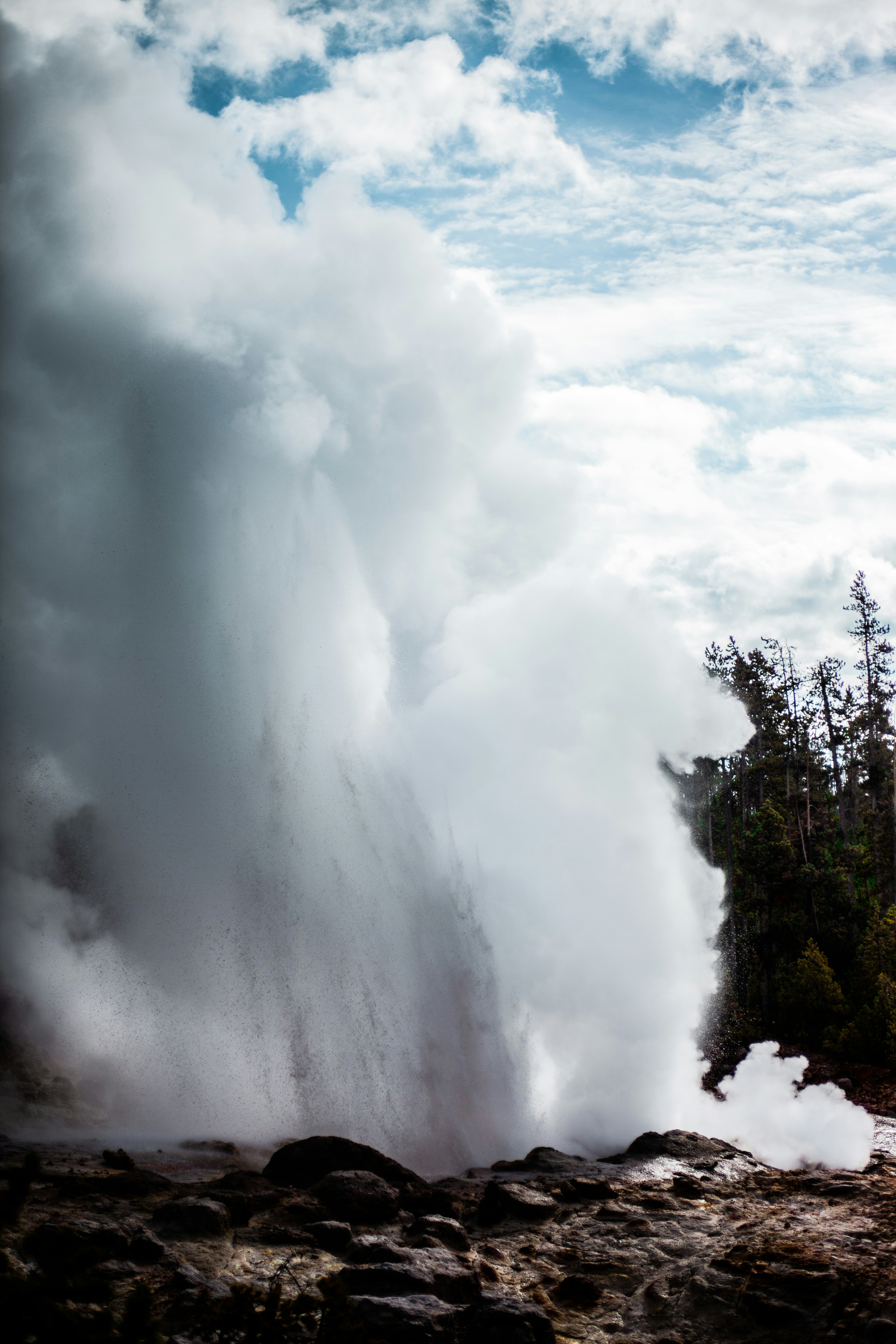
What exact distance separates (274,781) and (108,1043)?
24.4ft

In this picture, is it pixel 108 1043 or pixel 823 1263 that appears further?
pixel 108 1043

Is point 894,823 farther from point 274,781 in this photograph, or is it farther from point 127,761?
point 127,761

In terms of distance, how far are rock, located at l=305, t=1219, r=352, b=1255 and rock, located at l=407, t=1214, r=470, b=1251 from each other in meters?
0.93

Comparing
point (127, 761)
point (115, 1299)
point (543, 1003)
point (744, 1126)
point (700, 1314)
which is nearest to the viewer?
point (115, 1299)

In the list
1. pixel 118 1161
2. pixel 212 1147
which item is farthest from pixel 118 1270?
pixel 212 1147

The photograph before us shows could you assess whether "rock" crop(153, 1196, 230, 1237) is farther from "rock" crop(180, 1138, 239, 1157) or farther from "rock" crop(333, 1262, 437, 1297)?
"rock" crop(180, 1138, 239, 1157)

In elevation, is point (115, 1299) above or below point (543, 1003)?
below

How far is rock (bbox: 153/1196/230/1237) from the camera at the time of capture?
10.8m

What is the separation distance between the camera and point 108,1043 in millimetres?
20766

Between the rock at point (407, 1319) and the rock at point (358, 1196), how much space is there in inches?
133

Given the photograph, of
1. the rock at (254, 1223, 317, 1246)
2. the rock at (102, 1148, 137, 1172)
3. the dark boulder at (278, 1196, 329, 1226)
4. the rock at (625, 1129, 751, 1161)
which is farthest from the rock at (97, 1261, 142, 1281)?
the rock at (625, 1129, 751, 1161)

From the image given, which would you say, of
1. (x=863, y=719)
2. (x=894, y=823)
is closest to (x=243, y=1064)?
(x=894, y=823)

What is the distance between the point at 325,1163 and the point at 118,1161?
323cm

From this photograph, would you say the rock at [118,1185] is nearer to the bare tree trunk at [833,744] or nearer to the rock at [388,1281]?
the rock at [388,1281]
